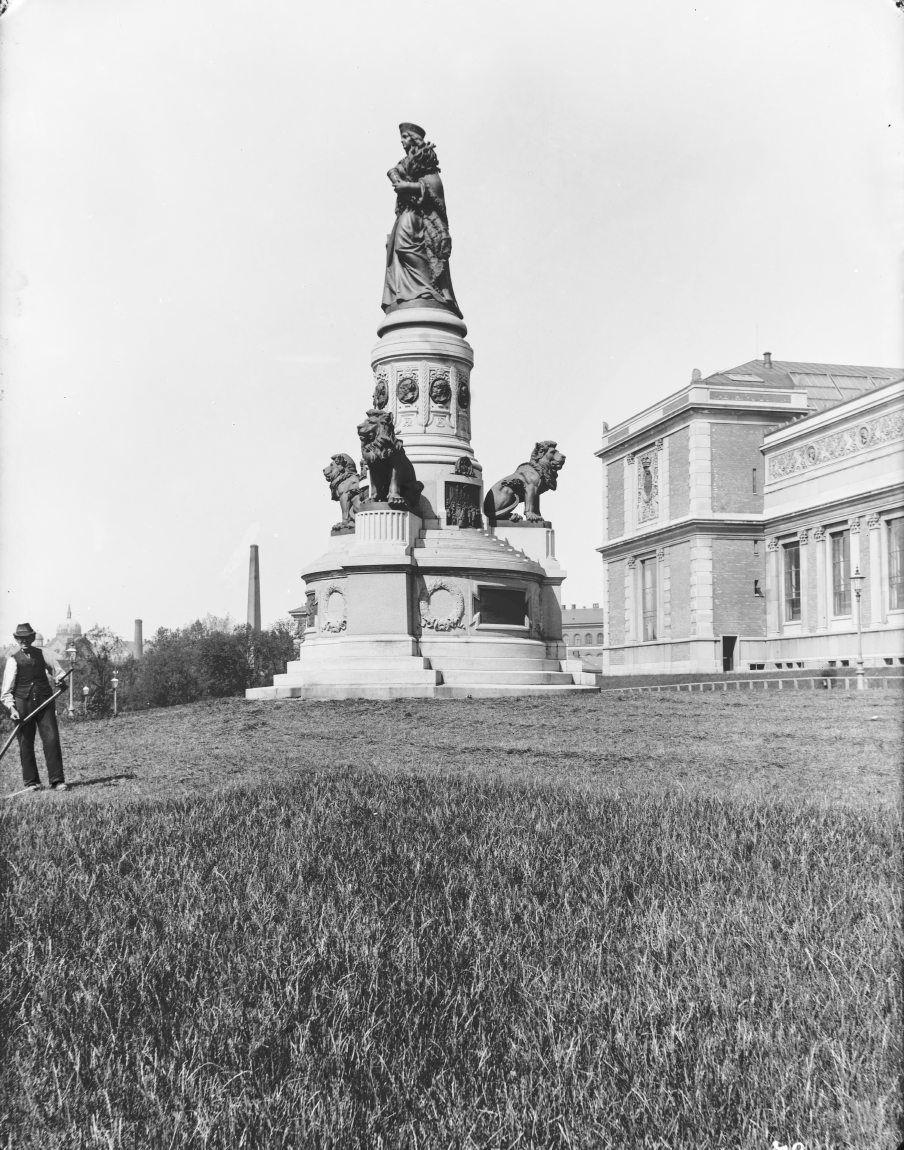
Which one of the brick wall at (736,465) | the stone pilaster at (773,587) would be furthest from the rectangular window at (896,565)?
the brick wall at (736,465)

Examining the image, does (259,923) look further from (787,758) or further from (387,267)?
(387,267)

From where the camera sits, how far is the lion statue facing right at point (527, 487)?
25.5 m

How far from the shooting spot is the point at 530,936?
4.56m

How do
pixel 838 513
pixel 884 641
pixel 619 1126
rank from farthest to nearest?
pixel 838 513 → pixel 884 641 → pixel 619 1126

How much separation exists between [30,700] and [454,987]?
713 cm

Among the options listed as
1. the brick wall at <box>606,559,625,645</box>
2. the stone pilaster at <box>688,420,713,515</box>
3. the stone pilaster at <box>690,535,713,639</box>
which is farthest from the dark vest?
the brick wall at <box>606,559,625,645</box>

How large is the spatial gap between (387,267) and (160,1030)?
2408 cm

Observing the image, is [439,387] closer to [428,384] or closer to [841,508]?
[428,384]

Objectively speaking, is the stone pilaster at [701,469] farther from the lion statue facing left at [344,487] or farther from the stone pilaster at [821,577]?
the lion statue facing left at [344,487]

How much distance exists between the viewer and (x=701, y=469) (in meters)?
49.7

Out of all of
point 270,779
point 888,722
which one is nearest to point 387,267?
point 888,722

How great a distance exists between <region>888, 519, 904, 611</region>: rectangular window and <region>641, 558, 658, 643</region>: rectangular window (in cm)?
1576

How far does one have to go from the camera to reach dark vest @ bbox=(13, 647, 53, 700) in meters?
10.1

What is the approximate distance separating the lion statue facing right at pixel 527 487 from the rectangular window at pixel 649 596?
1179 inches
